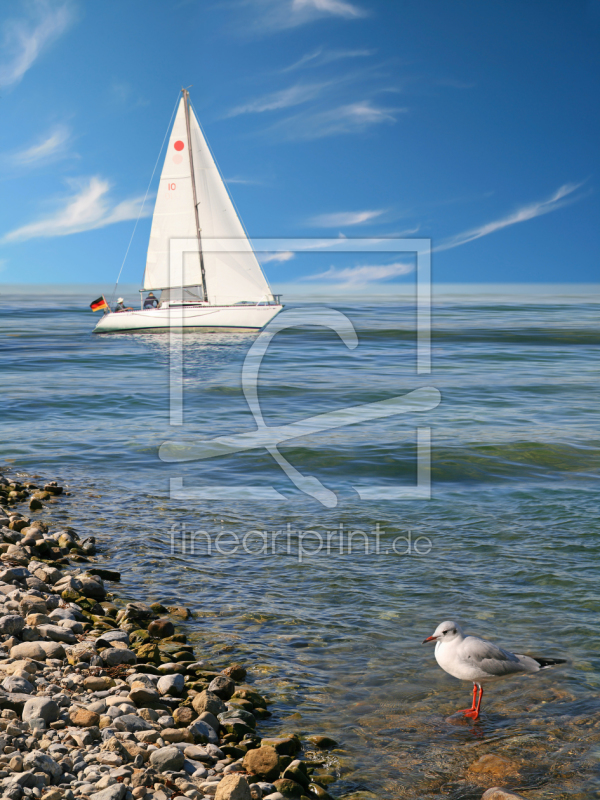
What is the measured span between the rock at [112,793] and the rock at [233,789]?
1.58 feet

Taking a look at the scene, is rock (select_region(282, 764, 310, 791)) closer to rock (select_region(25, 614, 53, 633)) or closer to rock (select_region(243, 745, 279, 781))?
rock (select_region(243, 745, 279, 781))

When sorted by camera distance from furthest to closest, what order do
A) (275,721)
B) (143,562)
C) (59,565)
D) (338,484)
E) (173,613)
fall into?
(338,484), (143,562), (59,565), (173,613), (275,721)

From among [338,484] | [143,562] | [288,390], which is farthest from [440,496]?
[288,390]

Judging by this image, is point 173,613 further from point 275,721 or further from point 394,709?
point 394,709

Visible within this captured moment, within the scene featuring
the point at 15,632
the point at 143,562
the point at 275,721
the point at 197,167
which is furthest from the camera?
the point at 197,167

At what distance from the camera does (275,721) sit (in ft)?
15.9

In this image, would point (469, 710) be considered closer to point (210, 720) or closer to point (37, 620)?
point (210, 720)

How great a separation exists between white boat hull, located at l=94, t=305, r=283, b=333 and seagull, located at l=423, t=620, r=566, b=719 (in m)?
33.3

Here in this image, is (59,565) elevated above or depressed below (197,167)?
below

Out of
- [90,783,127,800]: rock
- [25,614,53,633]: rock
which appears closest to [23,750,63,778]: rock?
[90,783,127,800]: rock

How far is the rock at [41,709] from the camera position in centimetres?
417

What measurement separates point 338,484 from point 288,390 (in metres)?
12.2

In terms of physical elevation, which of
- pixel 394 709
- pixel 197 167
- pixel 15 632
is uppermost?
pixel 197 167

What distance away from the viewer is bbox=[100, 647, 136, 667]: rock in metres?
5.14
